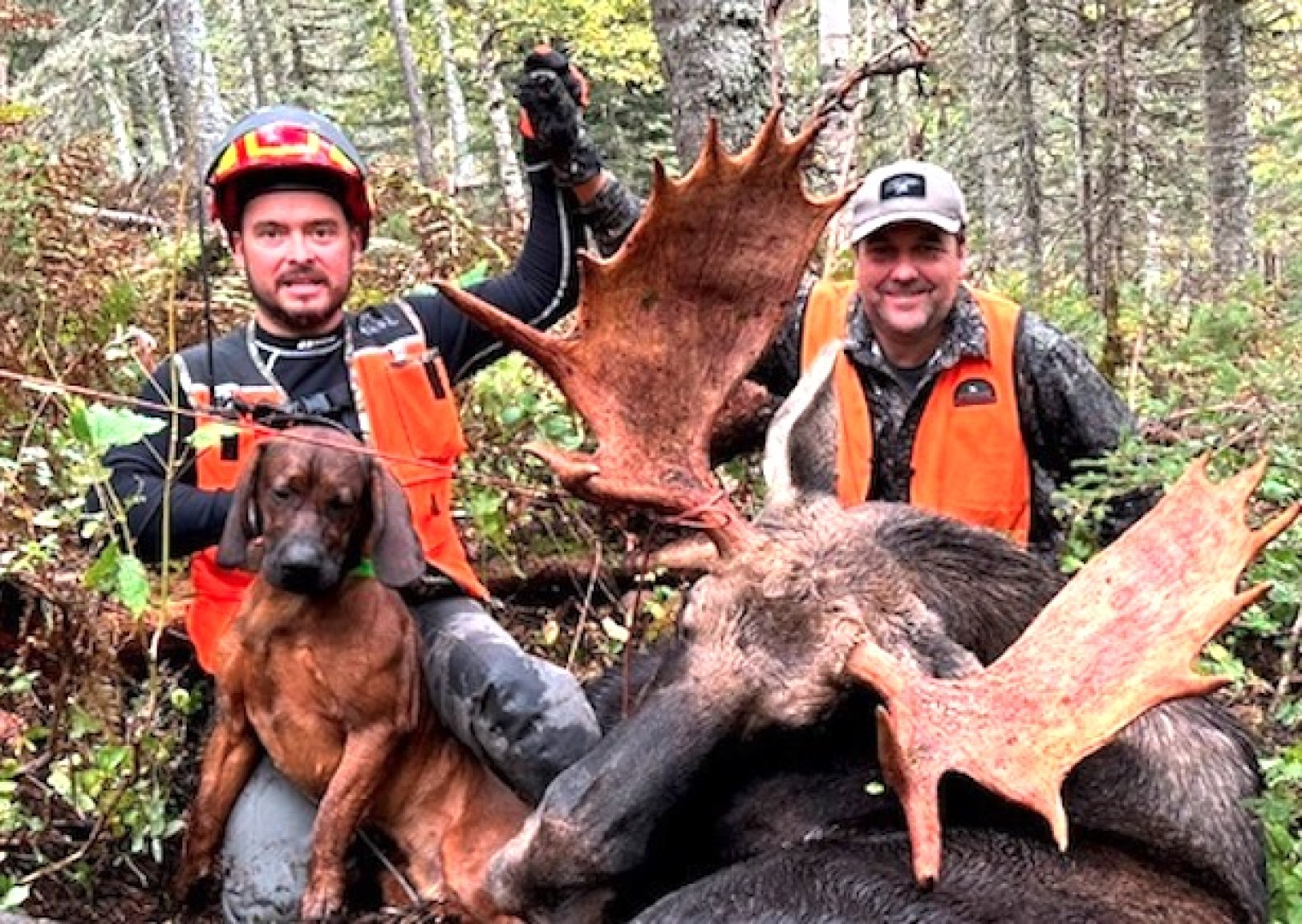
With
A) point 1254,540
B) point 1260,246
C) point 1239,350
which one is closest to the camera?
point 1254,540

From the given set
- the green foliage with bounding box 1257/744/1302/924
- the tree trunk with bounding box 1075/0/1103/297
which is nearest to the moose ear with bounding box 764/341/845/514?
the green foliage with bounding box 1257/744/1302/924

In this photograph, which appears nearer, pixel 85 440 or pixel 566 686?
Result: pixel 85 440

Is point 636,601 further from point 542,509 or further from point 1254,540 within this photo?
point 542,509

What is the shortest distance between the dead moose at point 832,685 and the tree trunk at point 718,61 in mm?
2877

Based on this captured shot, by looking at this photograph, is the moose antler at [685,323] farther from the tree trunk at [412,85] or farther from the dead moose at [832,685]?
the tree trunk at [412,85]

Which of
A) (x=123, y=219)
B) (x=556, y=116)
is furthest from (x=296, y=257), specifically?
(x=123, y=219)

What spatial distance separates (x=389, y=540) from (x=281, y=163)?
4.16ft

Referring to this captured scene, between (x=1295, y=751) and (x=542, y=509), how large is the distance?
3.16 meters

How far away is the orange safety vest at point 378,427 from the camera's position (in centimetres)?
471

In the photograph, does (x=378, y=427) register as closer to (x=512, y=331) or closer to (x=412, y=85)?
(x=512, y=331)

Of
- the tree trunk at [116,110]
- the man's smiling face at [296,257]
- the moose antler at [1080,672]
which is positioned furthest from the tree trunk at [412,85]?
the moose antler at [1080,672]

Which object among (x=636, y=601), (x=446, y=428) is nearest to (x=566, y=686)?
(x=636, y=601)

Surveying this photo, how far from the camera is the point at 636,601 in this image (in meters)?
4.14

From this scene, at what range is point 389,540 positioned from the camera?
4309 millimetres
